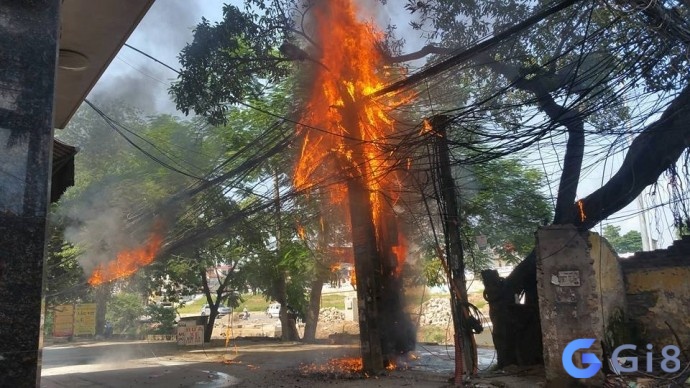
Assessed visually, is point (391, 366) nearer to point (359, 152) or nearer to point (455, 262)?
point (455, 262)

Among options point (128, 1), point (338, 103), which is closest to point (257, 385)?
point (338, 103)

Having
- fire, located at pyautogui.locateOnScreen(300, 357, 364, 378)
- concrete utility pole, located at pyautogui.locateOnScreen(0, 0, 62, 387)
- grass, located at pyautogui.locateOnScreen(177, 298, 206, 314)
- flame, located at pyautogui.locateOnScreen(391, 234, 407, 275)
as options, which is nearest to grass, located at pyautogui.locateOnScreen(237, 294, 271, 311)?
grass, located at pyautogui.locateOnScreen(177, 298, 206, 314)

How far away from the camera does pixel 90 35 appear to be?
17.8ft

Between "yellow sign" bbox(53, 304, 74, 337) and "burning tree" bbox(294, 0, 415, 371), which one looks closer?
"burning tree" bbox(294, 0, 415, 371)

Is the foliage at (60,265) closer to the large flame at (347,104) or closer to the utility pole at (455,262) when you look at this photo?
the large flame at (347,104)

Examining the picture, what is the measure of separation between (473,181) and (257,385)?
833cm

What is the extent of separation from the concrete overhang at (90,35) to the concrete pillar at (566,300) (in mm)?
6798

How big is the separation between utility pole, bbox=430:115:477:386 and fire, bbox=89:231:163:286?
25.9 ft

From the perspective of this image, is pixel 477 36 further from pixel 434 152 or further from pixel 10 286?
pixel 10 286

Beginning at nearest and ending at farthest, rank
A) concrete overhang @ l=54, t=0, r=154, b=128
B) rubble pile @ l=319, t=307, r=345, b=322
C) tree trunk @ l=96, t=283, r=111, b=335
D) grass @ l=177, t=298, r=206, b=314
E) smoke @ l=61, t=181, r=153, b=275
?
concrete overhang @ l=54, t=0, r=154, b=128, smoke @ l=61, t=181, r=153, b=275, tree trunk @ l=96, t=283, r=111, b=335, rubble pile @ l=319, t=307, r=345, b=322, grass @ l=177, t=298, r=206, b=314

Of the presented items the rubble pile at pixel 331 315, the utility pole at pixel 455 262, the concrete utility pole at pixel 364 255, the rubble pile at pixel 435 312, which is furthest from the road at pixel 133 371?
the rubble pile at pixel 331 315

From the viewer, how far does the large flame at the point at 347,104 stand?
11.0 m

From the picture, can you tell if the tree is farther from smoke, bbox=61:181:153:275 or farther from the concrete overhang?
smoke, bbox=61:181:153:275

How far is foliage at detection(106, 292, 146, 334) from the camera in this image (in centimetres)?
2942
